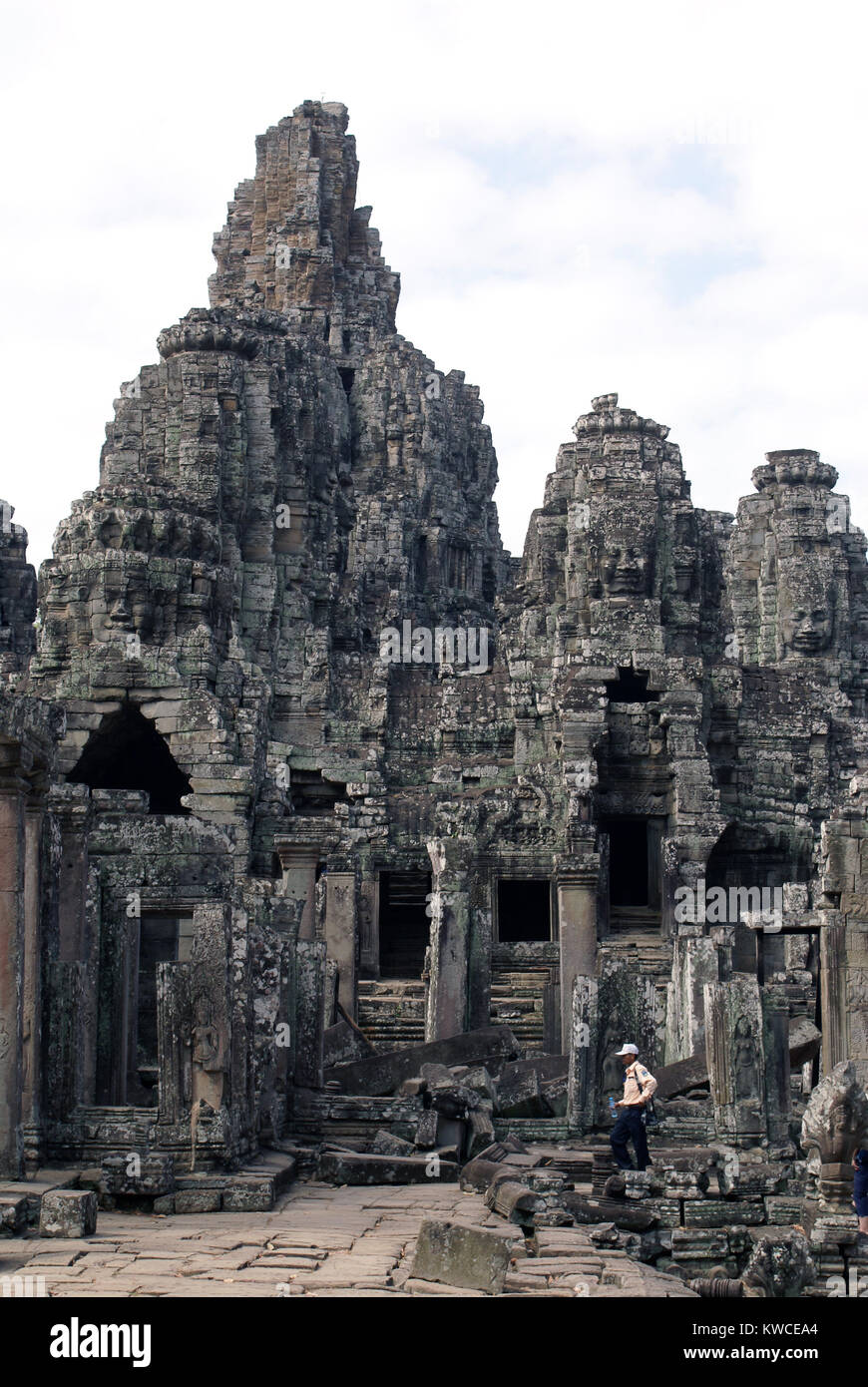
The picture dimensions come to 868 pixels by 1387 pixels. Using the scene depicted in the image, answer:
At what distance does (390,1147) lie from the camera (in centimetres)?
2019

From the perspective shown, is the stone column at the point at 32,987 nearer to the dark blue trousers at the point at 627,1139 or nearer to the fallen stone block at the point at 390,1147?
the fallen stone block at the point at 390,1147

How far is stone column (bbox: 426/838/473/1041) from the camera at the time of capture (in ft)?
89.7

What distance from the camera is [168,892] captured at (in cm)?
2338

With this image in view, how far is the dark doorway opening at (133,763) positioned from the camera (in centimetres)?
3391

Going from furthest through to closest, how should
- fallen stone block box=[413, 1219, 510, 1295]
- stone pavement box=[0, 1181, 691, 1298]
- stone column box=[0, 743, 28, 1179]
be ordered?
1. stone column box=[0, 743, 28, 1179]
2. fallen stone block box=[413, 1219, 510, 1295]
3. stone pavement box=[0, 1181, 691, 1298]

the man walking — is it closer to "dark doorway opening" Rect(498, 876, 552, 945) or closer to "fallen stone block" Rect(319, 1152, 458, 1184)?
"fallen stone block" Rect(319, 1152, 458, 1184)

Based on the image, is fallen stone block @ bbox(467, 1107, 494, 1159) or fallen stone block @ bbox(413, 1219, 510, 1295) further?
fallen stone block @ bbox(467, 1107, 494, 1159)

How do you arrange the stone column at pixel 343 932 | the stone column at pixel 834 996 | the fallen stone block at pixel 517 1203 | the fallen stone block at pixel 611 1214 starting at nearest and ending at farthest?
1. the fallen stone block at pixel 517 1203
2. the fallen stone block at pixel 611 1214
3. the stone column at pixel 834 996
4. the stone column at pixel 343 932

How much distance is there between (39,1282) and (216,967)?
5.67 meters

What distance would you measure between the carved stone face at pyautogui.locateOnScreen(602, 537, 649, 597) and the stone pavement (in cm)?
2508

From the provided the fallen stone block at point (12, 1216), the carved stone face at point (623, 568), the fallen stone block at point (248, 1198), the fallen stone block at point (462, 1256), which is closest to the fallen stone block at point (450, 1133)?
the fallen stone block at point (248, 1198)

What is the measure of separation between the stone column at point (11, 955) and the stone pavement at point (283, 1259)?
96 cm

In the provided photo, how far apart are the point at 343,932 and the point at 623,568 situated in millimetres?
13616

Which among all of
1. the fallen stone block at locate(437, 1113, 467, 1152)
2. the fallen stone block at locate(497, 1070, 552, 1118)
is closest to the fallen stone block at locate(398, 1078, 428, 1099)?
the fallen stone block at locate(497, 1070, 552, 1118)
